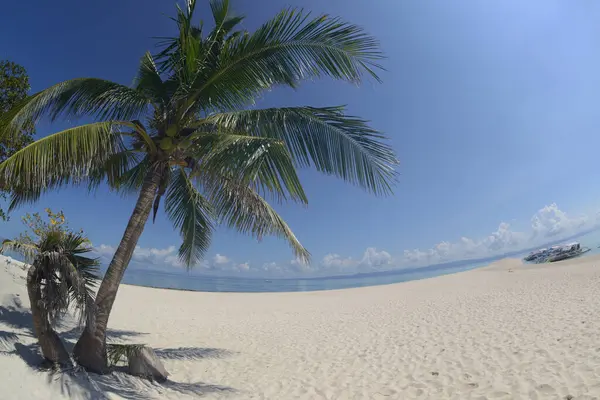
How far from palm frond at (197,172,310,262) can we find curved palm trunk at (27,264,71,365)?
2868 mm

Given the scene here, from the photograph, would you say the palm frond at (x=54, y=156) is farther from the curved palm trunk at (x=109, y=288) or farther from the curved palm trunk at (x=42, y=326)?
the curved palm trunk at (x=42, y=326)

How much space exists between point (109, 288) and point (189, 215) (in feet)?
10.4

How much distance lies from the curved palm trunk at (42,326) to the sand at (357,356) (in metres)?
0.24

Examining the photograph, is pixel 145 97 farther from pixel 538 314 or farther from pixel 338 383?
pixel 538 314

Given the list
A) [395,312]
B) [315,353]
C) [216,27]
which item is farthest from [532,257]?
[216,27]

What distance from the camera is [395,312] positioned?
12992mm

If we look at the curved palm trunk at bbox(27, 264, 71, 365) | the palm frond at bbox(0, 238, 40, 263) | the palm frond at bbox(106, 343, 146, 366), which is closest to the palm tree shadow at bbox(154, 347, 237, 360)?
the palm frond at bbox(106, 343, 146, 366)

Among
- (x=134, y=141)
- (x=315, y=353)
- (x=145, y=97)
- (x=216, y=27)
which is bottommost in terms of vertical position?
(x=315, y=353)

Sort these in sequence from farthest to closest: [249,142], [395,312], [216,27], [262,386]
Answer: [395,312] < [216,27] < [262,386] < [249,142]

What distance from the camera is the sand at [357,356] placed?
4211 mm

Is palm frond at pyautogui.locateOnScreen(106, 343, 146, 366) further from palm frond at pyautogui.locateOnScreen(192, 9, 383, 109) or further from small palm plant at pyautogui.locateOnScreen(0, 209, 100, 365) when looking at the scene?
palm frond at pyautogui.locateOnScreen(192, 9, 383, 109)

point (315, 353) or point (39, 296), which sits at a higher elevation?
point (39, 296)

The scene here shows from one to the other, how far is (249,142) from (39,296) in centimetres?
339

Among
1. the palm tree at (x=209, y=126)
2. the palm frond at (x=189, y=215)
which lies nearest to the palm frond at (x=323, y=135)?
the palm tree at (x=209, y=126)
